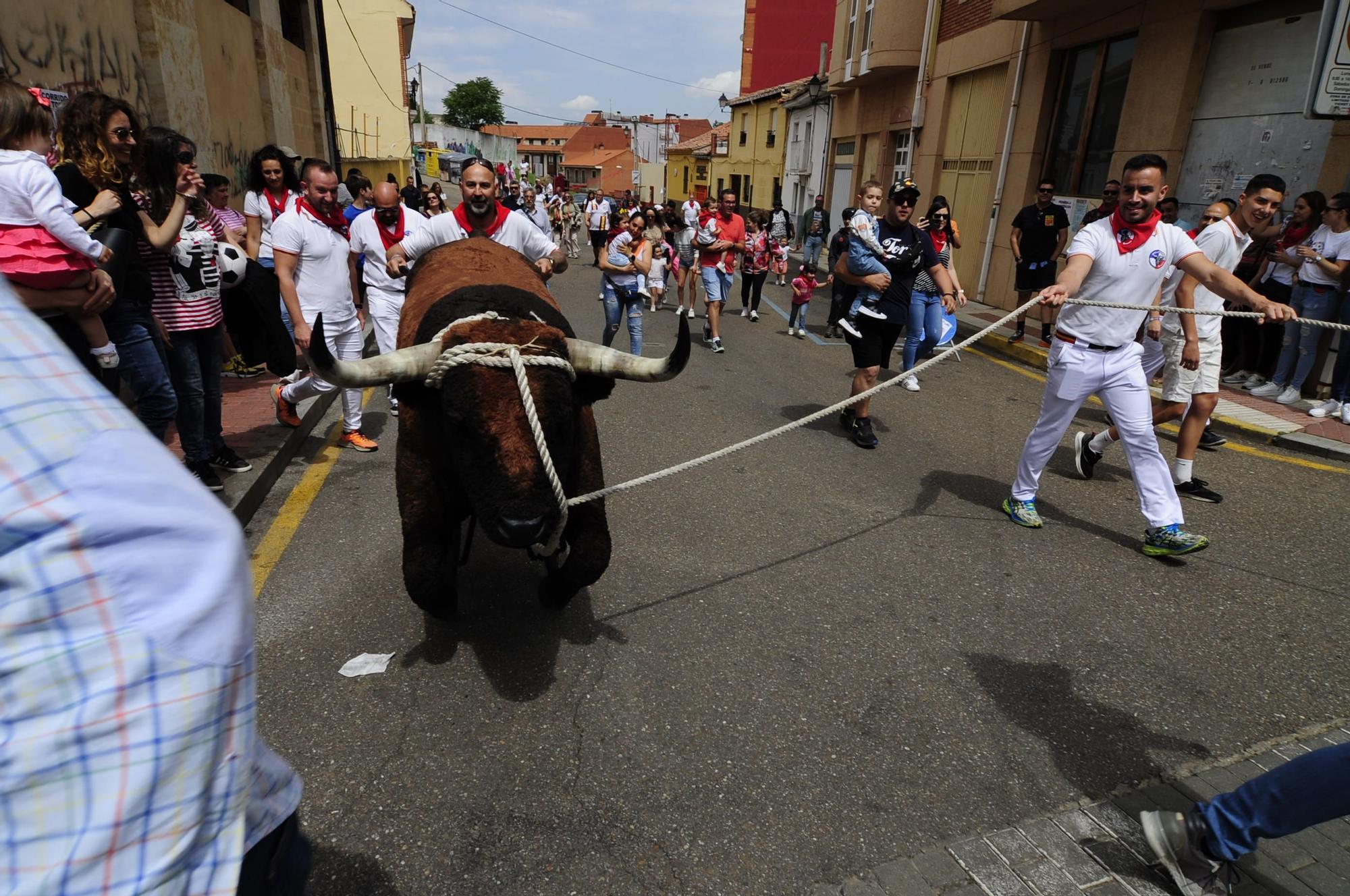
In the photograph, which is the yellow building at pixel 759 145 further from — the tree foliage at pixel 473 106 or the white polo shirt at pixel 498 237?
the tree foliage at pixel 473 106

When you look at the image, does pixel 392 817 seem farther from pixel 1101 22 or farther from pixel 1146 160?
pixel 1101 22

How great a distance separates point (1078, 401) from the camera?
4520 mm

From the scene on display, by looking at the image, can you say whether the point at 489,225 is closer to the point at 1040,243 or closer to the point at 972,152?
the point at 1040,243

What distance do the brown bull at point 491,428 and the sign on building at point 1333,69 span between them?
6135 millimetres

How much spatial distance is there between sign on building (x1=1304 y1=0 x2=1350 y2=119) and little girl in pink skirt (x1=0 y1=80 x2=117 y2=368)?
8.10 metres

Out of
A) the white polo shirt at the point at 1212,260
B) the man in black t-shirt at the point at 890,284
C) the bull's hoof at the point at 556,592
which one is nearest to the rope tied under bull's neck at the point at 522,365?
the bull's hoof at the point at 556,592

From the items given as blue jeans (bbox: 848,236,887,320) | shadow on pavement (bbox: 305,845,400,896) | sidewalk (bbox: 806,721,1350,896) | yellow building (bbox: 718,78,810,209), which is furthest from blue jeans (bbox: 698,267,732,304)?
yellow building (bbox: 718,78,810,209)

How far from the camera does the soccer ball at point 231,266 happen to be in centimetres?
492

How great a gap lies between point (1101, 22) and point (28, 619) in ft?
47.3

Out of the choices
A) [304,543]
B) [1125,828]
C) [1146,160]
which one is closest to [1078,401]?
[1146,160]

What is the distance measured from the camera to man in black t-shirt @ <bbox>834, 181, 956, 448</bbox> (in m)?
6.20

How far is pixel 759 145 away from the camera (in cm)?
3550

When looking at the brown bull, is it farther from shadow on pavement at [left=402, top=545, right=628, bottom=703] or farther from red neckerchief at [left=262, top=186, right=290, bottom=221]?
red neckerchief at [left=262, top=186, right=290, bottom=221]

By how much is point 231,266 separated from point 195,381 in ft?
2.89
